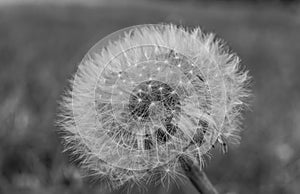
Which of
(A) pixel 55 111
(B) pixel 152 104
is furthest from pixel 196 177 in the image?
(A) pixel 55 111

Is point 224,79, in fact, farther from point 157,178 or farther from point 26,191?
point 26,191

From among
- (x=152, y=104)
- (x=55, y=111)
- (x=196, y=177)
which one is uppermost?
(x=55, y=111)

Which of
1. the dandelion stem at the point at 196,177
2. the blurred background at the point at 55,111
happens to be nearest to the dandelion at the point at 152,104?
the dandelion stem at the point at 196,177

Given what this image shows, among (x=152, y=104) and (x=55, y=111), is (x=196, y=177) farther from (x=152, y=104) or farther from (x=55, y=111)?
Result: (x=55, y=111)

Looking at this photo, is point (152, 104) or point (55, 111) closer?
point (152, 104)

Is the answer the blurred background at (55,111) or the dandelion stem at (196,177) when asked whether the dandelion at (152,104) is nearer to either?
the dandelion stem at (196,177)

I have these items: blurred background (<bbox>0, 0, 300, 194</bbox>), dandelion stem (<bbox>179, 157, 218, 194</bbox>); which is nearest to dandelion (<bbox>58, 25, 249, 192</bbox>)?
dandelion stem (<bbox>179, 157, 218, 194</bbox>)
